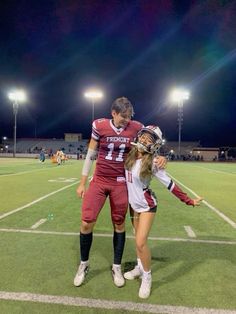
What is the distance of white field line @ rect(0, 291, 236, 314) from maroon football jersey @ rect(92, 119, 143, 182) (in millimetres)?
1385

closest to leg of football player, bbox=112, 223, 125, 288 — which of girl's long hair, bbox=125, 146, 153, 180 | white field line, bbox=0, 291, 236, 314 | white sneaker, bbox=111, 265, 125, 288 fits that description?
white sneaker, bbox=111, 265, 125, 288

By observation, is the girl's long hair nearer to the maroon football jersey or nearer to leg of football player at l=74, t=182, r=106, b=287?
the maroon football jersey

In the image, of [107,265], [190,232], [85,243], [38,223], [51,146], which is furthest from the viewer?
[51,146]

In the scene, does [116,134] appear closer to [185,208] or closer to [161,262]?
[161,262]

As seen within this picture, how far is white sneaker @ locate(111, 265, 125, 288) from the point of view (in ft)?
13.8

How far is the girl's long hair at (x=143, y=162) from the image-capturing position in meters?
3.99

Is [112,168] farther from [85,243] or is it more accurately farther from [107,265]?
[107,265]

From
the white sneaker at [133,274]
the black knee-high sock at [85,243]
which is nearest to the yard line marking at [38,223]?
the black knee-high sock at [85,243]

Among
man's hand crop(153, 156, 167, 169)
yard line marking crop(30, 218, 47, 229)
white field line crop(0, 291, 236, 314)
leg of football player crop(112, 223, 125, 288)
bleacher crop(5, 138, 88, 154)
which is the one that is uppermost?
bleacher crop(5, 138, 88, 154)

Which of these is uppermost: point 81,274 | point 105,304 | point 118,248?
point 118,248

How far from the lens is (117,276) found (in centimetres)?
432

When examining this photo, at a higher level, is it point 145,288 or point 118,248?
point 118,248

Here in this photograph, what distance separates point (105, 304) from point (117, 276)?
24.6 inches

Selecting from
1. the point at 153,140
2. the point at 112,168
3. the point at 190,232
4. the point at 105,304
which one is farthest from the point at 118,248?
the point at 190,232
